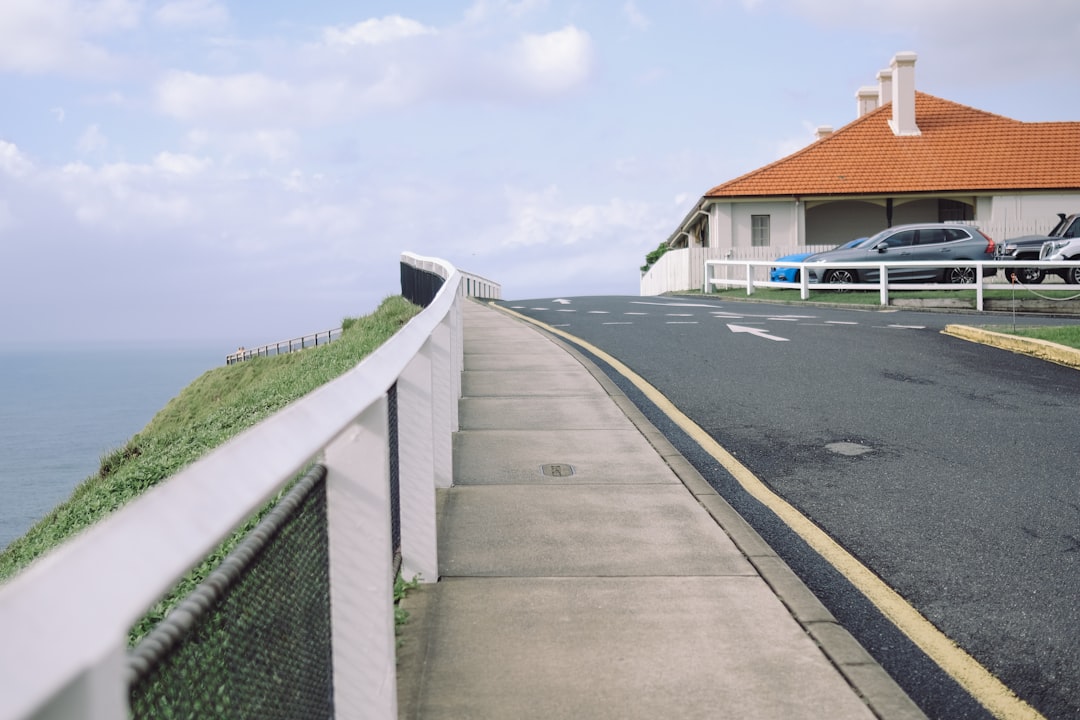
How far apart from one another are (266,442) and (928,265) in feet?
87.2

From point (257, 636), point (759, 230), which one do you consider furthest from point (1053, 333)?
point (759, 230)

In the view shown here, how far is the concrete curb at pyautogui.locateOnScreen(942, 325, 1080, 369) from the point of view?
42.6 ft

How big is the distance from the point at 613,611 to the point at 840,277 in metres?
25.5

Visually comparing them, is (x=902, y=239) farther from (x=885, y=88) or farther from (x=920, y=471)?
(x=920, y=471)

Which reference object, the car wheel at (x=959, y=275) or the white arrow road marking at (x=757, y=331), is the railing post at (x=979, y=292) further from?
the white arrow road marking at (x=757, y=331)

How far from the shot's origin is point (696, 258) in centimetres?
4016

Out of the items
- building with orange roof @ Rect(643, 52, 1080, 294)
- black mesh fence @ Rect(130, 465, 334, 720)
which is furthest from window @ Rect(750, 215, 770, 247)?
black mesh fence @ Rect(130, 465, 334, 720)

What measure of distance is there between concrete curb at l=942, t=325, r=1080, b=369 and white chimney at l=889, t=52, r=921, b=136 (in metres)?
29.6

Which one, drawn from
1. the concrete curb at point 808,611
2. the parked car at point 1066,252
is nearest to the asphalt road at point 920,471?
the concrete curb at point 808,611

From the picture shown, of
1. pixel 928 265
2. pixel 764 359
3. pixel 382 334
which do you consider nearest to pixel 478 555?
pixel 764 359

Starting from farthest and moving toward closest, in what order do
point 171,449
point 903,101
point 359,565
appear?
point 903,101 < point 171,449 < point 359,565

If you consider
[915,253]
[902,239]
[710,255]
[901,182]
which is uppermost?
[901,182]

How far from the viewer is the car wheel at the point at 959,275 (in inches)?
1120

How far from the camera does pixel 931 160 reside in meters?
41.7
